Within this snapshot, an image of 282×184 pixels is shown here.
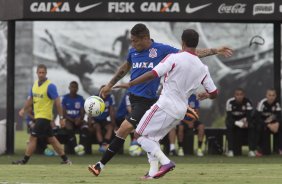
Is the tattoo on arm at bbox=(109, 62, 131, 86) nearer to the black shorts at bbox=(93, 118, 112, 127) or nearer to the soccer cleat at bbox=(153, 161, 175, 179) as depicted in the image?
the soccer cleat at bbox=(153, 161, 175, 179)

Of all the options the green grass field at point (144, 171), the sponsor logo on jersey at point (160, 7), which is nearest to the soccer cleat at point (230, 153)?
the green grass field at point (144, 171)

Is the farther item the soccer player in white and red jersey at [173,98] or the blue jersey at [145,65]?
the blue jersey at [145,65]

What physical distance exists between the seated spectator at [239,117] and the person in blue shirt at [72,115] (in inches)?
138

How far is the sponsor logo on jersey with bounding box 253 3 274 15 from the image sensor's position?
2233 centimetres

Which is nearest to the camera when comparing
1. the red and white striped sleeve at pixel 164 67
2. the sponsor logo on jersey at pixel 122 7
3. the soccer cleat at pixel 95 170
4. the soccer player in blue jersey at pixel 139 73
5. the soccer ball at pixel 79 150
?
the red and white striped sleeve at pixel 164 67

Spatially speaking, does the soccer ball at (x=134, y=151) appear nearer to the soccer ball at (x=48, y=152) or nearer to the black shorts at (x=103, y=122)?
the black shorts at (x=103, y=122)

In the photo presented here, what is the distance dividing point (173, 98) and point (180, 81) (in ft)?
0.87

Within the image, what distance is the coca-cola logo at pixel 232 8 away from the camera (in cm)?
2228

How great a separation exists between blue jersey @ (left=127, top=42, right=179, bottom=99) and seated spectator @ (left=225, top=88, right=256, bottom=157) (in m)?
7.95

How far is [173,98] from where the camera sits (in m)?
14.1

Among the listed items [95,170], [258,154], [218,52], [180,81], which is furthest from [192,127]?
[180,81]

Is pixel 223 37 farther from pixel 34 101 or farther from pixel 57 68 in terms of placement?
pixel 34 101

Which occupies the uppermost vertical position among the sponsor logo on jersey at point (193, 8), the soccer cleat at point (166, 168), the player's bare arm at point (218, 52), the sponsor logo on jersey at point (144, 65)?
the sponsor logo on jersey at point (193, 8)

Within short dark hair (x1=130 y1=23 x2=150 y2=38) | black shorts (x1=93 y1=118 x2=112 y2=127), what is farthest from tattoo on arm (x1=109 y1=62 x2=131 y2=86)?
black shorts (x1=93 y1=118 x2=112 y2=127)
